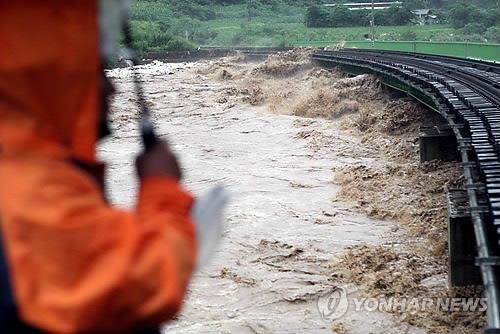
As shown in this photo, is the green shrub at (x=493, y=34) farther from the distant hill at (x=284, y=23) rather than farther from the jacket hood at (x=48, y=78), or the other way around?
the jacket hood at (x=48, y=78)

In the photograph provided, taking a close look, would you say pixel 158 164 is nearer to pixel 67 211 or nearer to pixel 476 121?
pixel 67 211

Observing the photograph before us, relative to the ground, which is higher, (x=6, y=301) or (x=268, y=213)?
Answer: (x=6, y=301)

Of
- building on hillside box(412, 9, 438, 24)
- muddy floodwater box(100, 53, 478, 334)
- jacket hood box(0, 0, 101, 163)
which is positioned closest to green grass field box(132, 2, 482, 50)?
building on hillside box(412, 9, 438, 24)

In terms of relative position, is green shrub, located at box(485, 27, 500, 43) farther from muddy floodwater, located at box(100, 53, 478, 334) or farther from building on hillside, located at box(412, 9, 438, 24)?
muddy floodwater, located at box(100, 53, 478, 334)

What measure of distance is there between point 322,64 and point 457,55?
9.05 meters

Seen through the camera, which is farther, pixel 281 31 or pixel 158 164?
pixel 281 31

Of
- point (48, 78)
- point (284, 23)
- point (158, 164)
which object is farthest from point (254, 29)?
point (48, 78)

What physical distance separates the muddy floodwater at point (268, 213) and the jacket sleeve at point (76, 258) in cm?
55

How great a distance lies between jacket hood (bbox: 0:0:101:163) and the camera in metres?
1.38

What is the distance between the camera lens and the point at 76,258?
51.3 inches

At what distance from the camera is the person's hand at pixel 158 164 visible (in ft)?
5.24

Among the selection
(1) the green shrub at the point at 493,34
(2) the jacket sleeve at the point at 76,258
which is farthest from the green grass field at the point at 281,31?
(2) the jacket sleeve at the point at 76,258

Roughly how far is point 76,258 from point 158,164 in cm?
35
